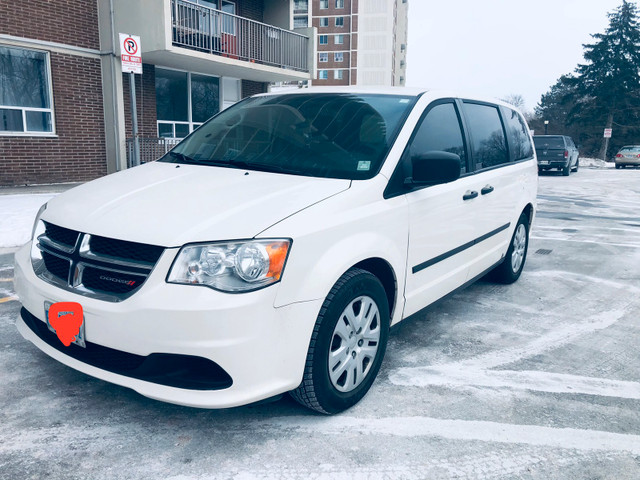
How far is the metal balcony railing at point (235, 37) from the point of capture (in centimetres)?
1434

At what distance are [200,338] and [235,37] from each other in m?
15.1

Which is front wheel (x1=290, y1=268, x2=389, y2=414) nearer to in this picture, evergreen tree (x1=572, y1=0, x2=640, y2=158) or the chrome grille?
the chrome grille

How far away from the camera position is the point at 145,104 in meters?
14.5

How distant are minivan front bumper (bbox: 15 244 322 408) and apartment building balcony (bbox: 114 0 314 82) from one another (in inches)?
457

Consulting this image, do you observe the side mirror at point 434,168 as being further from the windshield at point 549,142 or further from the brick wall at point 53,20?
the windshield at point 549,142

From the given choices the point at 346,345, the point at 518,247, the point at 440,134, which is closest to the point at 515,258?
the point at 518,247

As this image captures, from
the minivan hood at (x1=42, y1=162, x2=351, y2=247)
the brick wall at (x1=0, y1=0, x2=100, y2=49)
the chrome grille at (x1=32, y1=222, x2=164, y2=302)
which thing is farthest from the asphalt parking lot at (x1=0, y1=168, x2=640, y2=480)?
the brick wall at (x1=0, y1=0, x2=100, y2=49)

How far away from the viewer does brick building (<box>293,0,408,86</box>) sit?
6569 cm

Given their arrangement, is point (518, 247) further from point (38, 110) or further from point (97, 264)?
point (38, 110)

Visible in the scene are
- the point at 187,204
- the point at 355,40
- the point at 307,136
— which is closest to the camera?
the point at 187,204

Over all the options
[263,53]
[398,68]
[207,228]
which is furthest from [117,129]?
[398,68]

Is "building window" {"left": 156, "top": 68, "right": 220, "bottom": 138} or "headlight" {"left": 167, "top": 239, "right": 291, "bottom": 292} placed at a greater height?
"building window" {"left": 156, "top": 68, "right": 220, "bottom": 138}

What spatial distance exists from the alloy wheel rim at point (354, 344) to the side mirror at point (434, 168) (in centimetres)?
83

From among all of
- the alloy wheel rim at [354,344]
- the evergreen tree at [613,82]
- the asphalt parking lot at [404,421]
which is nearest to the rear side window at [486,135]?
the asphalt parking lot at [404,421]
